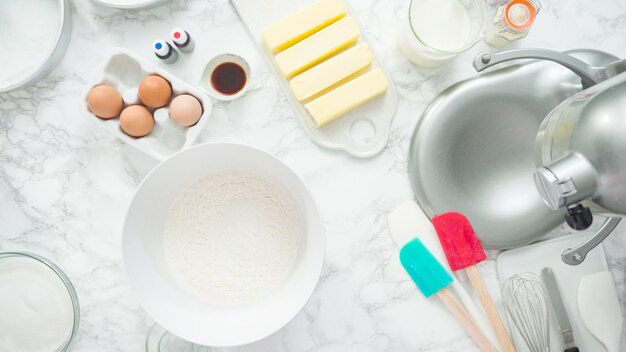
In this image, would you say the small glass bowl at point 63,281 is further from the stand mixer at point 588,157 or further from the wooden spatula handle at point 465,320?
the stand mixer at point 588,157

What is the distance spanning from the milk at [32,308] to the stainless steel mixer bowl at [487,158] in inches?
29.6

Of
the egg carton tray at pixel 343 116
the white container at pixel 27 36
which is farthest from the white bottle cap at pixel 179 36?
the white container at pixel 27 36

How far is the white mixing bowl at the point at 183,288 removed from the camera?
2.37 feet

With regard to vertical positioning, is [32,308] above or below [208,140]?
below

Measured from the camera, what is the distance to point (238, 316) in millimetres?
775

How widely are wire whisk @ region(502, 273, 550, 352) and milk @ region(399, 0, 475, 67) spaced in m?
0.47

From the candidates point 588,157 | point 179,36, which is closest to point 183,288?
point 179,36

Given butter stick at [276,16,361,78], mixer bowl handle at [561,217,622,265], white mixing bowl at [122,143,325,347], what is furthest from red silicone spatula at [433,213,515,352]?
butter stick at [276,16,361,78]

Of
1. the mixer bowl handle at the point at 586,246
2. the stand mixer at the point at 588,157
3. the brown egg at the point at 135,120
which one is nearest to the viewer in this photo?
the stand mixer at the point at 588,157

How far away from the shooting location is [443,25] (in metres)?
0.86

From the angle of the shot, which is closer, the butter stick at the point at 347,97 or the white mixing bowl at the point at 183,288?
the white mixing bowl at the point at 183,288

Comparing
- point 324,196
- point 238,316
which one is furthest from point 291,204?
point 238,316

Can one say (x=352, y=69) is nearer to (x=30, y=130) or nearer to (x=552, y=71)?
(x=552, y=71)

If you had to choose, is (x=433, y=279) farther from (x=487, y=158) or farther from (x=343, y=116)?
(x=343, y=116)
